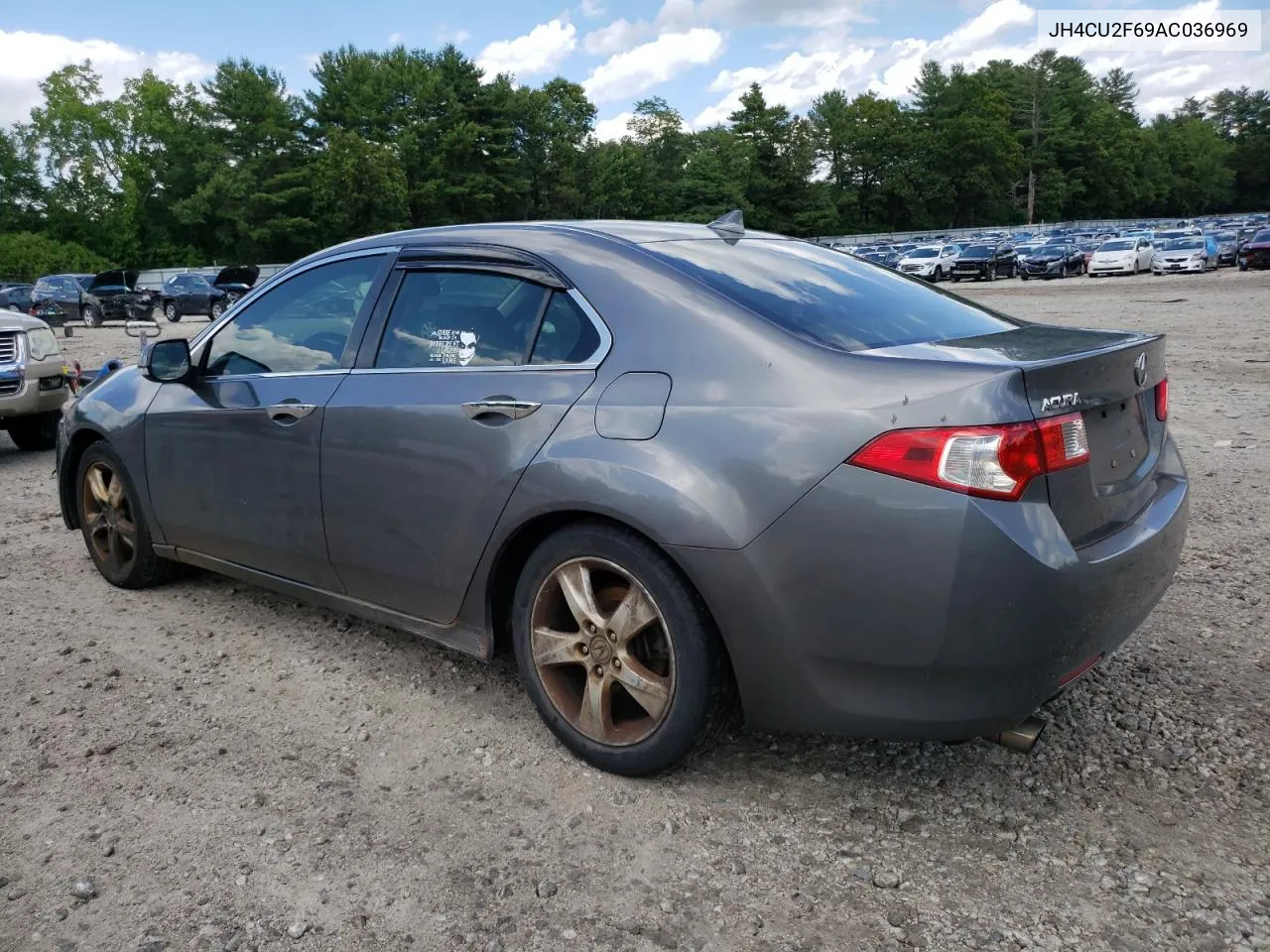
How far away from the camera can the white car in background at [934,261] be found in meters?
42.6

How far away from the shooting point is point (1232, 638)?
152 inches

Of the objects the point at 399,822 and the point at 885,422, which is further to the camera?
the point at 399,822

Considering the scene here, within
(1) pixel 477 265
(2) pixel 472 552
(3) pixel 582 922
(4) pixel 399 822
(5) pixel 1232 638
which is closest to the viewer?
(3) pixel 582 922

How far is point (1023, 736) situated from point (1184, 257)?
41.2 m

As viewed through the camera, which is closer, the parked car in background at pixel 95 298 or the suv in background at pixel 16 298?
the suv in background at pixel 16 298

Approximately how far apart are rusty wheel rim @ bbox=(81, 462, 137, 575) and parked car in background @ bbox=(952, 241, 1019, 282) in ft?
136

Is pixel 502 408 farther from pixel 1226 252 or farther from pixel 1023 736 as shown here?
pixel 1226 252

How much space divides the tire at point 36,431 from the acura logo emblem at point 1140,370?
9071 millimetres

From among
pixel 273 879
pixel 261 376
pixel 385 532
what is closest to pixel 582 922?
pixel 273 879

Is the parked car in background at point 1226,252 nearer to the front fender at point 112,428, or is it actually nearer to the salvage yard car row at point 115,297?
the salvage yard car row at point 115,297

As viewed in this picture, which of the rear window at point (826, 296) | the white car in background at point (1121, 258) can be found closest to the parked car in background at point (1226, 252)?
the white car in background at point (1121, 258)

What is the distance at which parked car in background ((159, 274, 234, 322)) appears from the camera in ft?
106

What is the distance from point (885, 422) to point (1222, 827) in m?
1.44

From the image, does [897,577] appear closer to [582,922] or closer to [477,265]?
[582,922]
